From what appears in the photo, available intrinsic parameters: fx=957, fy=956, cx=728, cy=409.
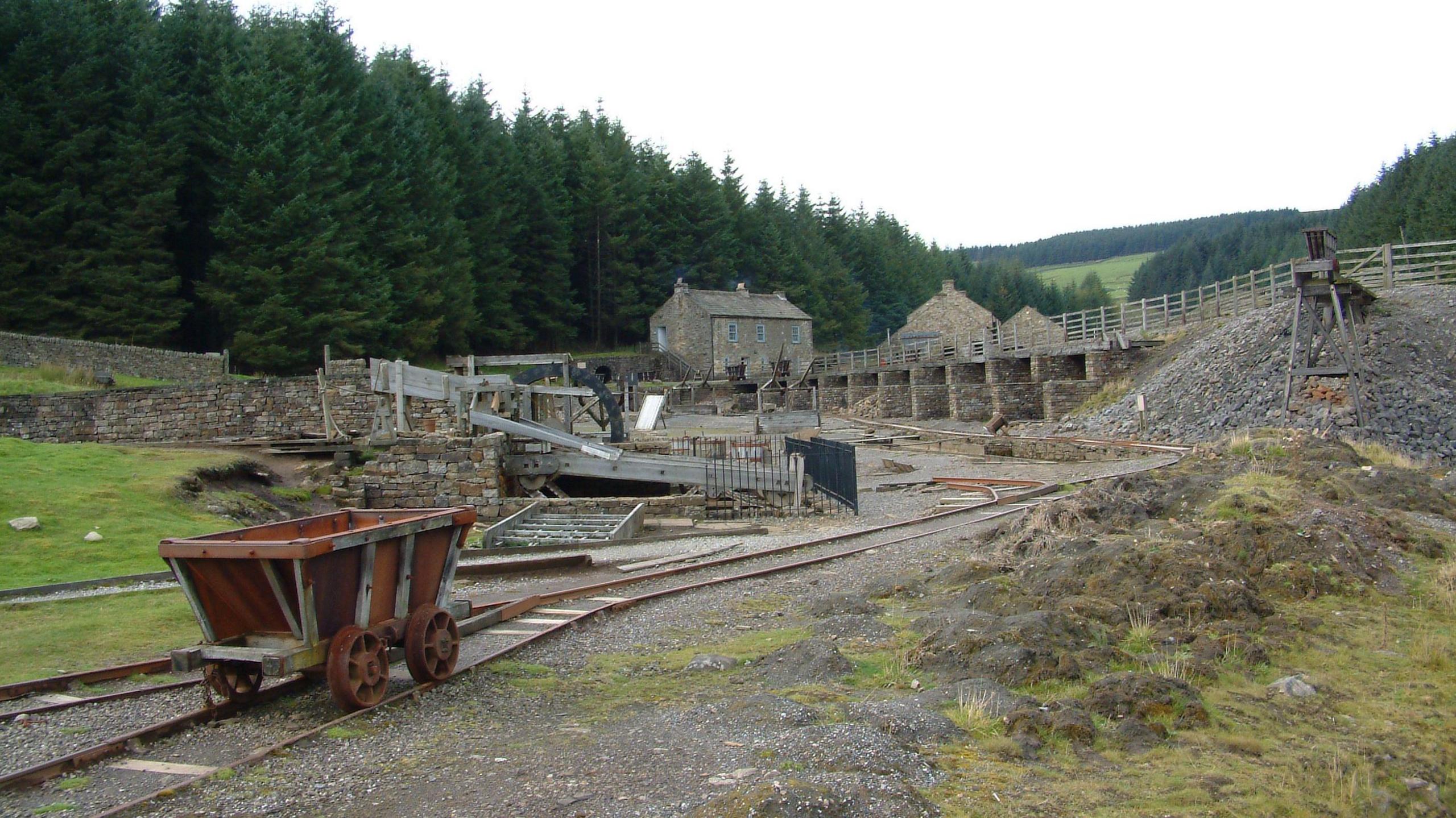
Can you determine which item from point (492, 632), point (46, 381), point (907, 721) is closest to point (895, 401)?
point (46, 381)

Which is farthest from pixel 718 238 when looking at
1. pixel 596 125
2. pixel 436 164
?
pixel 436 164

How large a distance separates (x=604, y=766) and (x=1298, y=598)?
6.97 m

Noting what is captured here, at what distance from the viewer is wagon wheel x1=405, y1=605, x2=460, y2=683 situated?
6852 millimetres

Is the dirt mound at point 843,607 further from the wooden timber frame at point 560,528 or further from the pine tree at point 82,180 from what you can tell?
the pine tree at point 82,180

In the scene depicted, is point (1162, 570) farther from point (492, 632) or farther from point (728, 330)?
point (728, 330)

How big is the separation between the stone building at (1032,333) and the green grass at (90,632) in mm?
34894

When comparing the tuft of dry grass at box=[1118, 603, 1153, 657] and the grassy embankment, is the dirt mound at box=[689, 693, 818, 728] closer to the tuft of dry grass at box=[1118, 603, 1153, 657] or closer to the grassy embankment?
the tuft of dry grass at box=[1118, 603, 1153, 657]

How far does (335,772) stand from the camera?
17.6 ft

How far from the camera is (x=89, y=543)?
12.7 m

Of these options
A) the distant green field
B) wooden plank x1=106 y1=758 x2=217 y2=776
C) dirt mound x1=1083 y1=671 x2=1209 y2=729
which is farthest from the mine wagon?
the distant green field

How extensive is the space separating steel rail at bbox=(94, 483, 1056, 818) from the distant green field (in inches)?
5869

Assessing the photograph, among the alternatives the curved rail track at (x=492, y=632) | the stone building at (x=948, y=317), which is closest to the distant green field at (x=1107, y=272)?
the stone building at (x=948, y=317)

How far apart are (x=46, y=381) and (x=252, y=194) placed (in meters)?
12.6

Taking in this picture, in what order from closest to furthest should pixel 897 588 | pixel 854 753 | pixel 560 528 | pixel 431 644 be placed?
pixel 854 753
pixel 431 644
pixel 897 588
pixel 560 528
